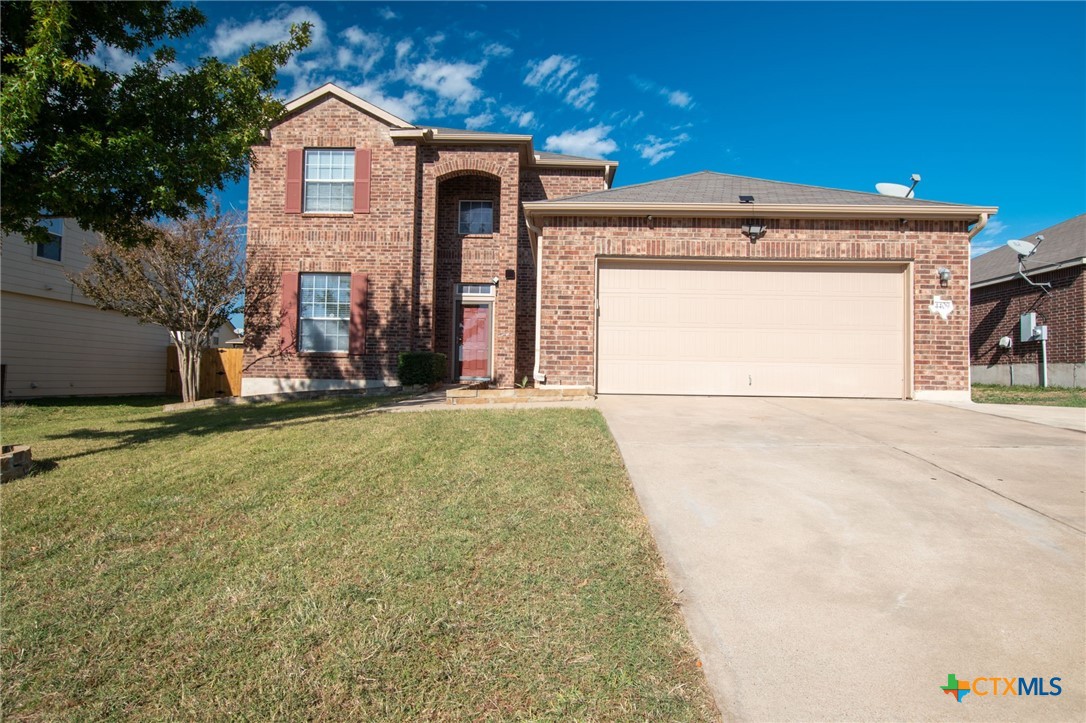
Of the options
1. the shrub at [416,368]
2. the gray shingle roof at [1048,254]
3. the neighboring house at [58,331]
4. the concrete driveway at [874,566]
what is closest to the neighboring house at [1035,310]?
the gray shingle roof at [1048,254]

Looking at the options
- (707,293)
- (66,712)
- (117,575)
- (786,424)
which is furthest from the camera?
(707,293)

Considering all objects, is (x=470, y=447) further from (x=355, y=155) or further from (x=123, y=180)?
(x=355, y=155)

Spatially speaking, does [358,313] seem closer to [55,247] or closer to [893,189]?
[55,247]

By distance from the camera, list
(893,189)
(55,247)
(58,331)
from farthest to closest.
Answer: (58,331), (55,247), (893,189)

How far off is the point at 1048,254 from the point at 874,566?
1736 cm

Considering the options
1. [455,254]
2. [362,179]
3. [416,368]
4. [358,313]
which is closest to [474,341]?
[455,254]

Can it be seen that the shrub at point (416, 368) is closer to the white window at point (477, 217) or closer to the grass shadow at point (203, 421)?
the grass shadow at point (203, 421)

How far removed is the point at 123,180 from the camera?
6.08 m

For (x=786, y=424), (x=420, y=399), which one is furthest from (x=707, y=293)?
(x=420, y=399)

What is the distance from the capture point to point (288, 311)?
43.9ft

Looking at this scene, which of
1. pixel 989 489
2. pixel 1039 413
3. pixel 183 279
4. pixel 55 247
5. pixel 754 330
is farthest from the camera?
pixel 55 247

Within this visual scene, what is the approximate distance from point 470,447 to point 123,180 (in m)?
4.64

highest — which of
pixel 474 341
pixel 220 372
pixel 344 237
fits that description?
pixel 344 237

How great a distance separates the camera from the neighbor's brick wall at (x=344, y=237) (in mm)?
13250
